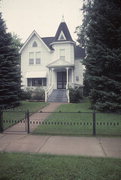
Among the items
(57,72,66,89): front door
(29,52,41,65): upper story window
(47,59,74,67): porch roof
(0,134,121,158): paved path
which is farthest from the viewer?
(29,52,41,65): upper story window

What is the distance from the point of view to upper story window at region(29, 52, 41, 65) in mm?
25031

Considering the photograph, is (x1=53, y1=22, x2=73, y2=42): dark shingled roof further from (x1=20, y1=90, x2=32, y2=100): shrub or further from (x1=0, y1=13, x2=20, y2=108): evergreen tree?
(x1=20, y1=90, x2=32, y2=100): shrub

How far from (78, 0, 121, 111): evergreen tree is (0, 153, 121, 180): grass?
8.70 meters

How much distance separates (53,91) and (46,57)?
5662 millimetres

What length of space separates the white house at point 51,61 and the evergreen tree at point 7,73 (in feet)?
25.6

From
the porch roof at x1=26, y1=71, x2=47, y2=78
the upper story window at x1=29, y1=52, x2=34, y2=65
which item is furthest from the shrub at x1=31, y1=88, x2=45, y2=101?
the upper story window at x1=29, y1=52, x2=34, y2=65

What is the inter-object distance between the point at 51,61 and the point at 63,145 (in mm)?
19612

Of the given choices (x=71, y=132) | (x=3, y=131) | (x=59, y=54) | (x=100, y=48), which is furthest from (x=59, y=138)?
(x=59, y=54)

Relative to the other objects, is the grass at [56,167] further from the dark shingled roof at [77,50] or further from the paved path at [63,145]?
the dark shingled roof at [77,50]

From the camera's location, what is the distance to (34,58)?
82.4 feet

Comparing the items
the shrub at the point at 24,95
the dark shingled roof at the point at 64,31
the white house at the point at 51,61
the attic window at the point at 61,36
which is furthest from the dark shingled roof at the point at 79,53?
the shrub at the point at 24,95

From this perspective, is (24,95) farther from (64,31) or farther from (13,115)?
(64,31)

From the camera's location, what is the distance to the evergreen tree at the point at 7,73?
51.2ft

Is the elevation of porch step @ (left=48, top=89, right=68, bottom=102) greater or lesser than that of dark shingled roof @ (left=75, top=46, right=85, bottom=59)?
lesser
